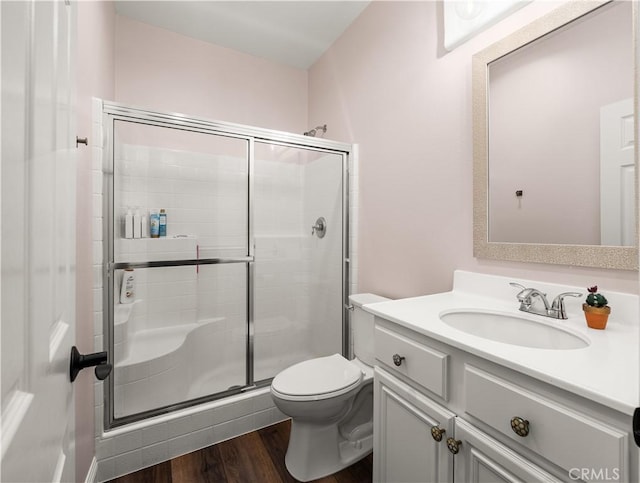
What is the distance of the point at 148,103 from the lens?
7.41ft

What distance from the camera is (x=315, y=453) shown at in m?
1.49

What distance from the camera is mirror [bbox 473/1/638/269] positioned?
3.24 feet

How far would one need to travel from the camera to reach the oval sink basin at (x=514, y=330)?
957mm

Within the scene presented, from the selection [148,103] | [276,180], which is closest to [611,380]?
[276,180]

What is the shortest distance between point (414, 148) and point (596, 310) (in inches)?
43.5

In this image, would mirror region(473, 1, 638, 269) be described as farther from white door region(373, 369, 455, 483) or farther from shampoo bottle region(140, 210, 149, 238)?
shampoo bottle region(140, 210, 149, 238)

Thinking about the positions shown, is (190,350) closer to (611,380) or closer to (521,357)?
(521,357)

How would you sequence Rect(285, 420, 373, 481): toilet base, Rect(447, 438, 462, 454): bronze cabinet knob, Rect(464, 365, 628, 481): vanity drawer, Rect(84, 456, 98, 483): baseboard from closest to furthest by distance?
Rect(464, 365, 628, 481): vanity drawer, Rect(447, 438, 462, 454): bronze cabinet knob, Rect(84, 456, 98, 483): baseboard, Rect(285, 420, 373, 481): toilet base

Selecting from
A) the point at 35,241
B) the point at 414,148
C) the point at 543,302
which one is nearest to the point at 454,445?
the point at 543,302

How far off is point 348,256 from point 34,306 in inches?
76.9

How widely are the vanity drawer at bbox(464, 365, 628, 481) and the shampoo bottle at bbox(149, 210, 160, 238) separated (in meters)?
1.74

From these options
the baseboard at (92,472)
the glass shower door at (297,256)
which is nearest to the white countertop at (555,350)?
the glass shower door at (297,256)

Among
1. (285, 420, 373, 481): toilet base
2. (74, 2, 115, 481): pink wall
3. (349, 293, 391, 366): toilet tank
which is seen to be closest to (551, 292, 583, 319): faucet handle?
(349, 293, 391, 366): toilet tank

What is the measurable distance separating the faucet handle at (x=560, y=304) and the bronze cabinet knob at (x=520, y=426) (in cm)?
50
